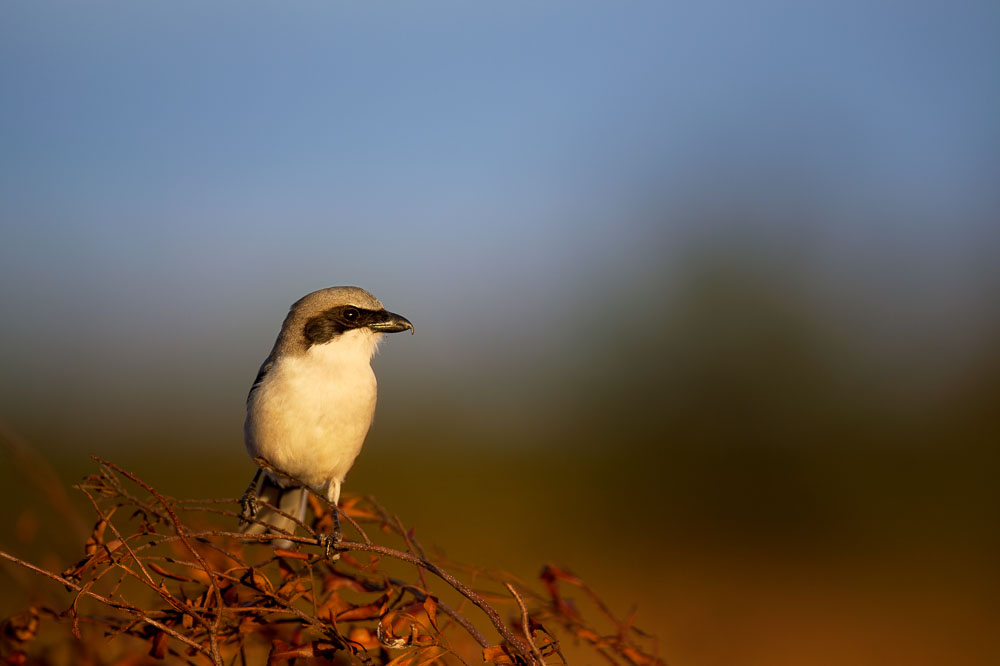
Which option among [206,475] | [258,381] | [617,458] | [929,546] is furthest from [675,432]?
[258,381]

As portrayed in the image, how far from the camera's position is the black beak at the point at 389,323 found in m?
3.43


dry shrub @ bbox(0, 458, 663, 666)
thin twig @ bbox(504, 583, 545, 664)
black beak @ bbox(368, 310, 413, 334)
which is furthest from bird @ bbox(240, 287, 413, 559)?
thin twig @ bbox(504, 583, 545, 664)

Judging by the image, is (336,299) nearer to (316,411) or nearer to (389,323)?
Result: (389,323)

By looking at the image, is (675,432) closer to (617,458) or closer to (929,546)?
(617,458)

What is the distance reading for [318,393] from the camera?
11.0 feet

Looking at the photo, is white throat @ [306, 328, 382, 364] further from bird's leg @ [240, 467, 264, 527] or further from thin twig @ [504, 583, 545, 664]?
thin twig @ [504, 583, 545, 664]

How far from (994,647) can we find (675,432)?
7.90 m

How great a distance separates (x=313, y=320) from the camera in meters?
3.51

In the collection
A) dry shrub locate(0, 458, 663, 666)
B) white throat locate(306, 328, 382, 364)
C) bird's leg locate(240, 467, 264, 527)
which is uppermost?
white throat locate(306, 328, 382, 364)

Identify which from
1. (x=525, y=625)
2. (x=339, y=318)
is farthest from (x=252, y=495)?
(x=525, y=625)

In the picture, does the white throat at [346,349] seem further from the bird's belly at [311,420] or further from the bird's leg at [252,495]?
the bird's leg at [252,495]

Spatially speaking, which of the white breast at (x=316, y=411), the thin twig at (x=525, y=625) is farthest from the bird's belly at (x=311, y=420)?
the thin twig at (x=525, y=625)

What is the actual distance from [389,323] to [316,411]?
0.49 meters

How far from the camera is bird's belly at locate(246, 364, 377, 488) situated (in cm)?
330
